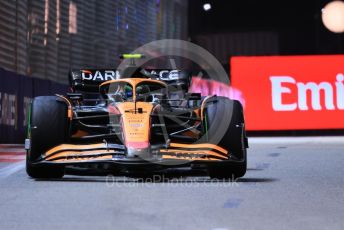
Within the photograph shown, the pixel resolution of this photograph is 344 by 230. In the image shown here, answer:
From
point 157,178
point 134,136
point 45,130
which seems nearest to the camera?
point 134,136

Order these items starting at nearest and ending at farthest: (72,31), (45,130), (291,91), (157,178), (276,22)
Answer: (45,130), (157,178), (291,91), (72,31), (276,22)

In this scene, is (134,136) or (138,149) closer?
(138,149)

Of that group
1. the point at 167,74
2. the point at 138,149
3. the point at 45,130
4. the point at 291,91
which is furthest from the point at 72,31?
the point at 138,149

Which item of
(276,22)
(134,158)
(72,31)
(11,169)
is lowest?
(11,169)

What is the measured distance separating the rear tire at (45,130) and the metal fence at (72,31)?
1121 centimetres

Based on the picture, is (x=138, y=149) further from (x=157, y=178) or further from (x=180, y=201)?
(x=180, y=201)

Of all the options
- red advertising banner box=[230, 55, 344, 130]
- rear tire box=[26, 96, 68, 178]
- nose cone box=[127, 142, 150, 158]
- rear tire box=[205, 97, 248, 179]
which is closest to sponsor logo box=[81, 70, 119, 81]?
rear tire box=[26, 96, 68, 178]

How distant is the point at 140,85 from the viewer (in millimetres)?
12414

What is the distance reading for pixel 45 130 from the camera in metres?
11.1

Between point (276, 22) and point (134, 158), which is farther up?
point (276, 22)

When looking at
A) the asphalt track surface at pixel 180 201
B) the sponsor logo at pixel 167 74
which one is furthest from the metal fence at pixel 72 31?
the asphalt track surface at pixel 180 201

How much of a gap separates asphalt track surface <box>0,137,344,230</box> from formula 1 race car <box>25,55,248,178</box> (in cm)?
24

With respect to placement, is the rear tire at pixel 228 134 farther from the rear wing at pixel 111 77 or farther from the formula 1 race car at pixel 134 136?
the rear wing at pixel 111 77

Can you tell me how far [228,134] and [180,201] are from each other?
2.48 m
